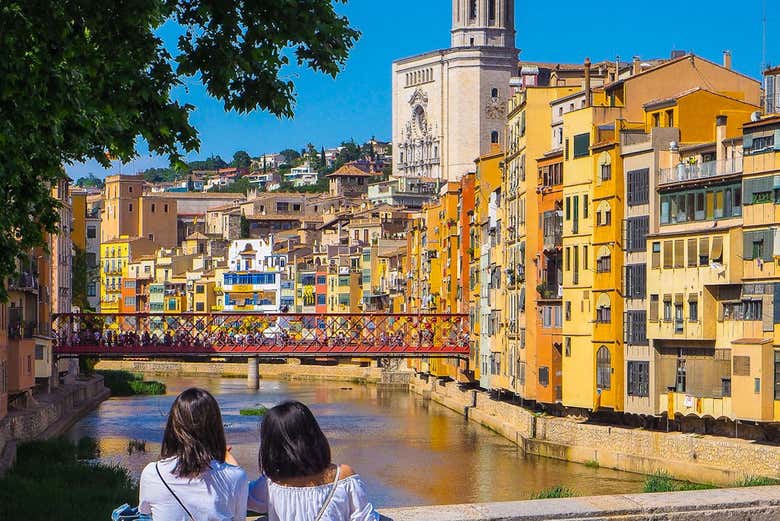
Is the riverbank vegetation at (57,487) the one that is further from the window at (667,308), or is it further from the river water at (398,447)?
the window at (667,308)

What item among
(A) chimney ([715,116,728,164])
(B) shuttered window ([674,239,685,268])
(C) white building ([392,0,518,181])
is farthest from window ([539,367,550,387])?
(C) white building ([392,0,518,181])

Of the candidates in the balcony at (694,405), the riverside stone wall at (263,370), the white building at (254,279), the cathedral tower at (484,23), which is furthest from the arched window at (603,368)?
the cathedral tower at (484,23)

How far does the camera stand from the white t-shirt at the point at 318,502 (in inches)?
308

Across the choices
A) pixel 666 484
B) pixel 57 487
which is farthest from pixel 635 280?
pixel 57 487

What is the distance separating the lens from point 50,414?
52625 mm

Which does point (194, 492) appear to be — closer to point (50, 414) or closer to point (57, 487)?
point (57, 487)

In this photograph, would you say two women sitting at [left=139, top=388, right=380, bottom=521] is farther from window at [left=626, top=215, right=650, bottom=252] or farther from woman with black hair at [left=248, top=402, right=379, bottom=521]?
window at [left=626, top=215, right=650, bottom=252]

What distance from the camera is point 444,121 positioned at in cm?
18700

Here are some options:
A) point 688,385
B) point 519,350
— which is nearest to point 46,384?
point 519,350

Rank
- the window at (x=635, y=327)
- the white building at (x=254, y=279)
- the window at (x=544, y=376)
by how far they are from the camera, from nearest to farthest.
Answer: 1. the window at (x=635, y=327)
2. the window at (x=544, y=376)
3. the white building at (x=254, y=279)

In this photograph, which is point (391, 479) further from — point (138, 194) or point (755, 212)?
point (138, 194)

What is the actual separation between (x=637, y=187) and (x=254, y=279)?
8623 cm

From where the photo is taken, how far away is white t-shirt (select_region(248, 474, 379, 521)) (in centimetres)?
782

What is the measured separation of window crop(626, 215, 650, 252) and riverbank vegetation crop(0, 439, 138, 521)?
48.0 feet
